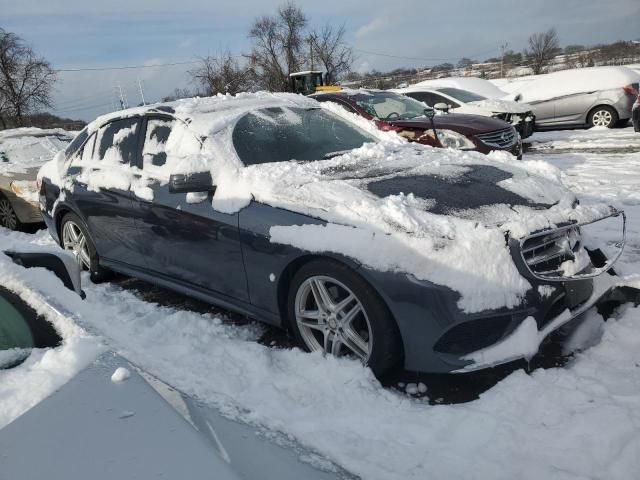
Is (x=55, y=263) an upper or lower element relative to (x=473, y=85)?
lower

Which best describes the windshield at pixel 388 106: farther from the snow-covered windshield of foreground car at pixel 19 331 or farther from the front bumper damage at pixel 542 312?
the snow-covered windshield of foreground car at pixel 19 331

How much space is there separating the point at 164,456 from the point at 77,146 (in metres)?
4.44

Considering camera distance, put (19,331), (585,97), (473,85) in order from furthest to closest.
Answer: (473,85) < (585,97) < (19,331)

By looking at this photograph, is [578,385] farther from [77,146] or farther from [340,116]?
[77,146]

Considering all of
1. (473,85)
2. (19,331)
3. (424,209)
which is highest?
(473,85)

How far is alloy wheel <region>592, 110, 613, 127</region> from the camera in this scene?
1178 cm

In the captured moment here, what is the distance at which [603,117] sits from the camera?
11867 millimetres

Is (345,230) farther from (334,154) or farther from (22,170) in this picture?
(22,170)

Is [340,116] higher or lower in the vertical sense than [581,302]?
higher

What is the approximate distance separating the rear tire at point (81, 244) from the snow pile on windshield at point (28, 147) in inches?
115

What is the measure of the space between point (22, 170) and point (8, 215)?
76cm

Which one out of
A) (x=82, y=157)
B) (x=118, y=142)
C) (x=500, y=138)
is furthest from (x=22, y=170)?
(x=500, y=138)

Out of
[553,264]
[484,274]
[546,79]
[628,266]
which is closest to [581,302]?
[553,264]

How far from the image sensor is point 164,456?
1194mm
